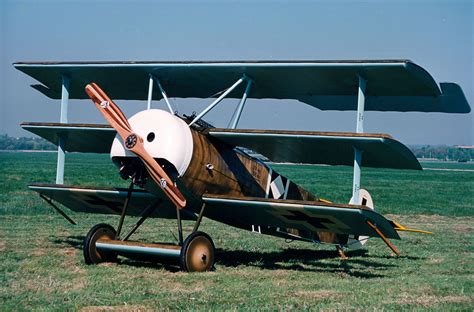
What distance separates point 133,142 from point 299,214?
2.57 meters

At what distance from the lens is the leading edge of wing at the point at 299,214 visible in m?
9.33

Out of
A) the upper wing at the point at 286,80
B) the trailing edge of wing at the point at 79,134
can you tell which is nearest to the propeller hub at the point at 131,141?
the trailing edge of wing at the point at 79,134

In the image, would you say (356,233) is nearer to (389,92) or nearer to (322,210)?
(322,210)

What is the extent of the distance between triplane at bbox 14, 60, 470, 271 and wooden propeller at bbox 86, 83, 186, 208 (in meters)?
0.01

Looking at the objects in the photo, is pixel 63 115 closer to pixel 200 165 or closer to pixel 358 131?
pixel 200 165

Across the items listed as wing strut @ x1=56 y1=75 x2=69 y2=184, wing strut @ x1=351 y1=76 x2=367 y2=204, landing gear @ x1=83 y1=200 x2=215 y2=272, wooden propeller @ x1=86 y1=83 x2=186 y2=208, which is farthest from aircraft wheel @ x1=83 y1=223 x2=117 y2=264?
wing strut @ x1=351 y1=76 x2=367 y2=204

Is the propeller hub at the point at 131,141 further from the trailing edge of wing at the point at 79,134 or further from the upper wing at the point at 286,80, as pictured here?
the upper wing at the point at 286,80

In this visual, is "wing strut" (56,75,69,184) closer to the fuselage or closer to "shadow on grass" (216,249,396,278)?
the fuselage

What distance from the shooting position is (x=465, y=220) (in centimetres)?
2152

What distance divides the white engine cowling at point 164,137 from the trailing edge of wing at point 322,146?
713mm

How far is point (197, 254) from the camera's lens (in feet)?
31.0

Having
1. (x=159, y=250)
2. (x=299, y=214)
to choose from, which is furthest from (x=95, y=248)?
(x=299, y=214)

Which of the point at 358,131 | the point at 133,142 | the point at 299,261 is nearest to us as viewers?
the point at 133,142

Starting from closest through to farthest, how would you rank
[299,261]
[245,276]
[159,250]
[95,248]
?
1. [245,276]
2. [159,250]
3. [95,248]
4. [299,261]
